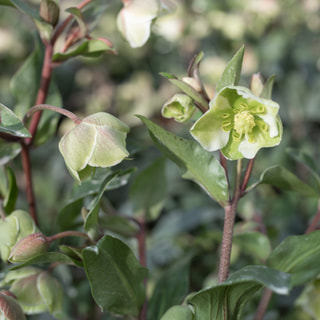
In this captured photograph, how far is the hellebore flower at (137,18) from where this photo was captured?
728mm

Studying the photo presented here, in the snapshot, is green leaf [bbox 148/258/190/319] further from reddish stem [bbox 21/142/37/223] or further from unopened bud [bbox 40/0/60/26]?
unopened bud [bbox 40/0/60/26]

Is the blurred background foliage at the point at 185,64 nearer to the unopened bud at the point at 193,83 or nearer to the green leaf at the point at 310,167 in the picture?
the green leaf at the point at 310,167

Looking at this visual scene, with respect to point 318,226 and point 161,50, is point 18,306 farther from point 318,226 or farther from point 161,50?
point 161,50

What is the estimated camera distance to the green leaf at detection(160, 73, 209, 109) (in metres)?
0.55

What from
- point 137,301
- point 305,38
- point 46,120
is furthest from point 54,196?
point 305,38

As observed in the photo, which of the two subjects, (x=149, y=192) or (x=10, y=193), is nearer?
(x=10, y=193)

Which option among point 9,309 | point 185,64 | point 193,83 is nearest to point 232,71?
point 193,83

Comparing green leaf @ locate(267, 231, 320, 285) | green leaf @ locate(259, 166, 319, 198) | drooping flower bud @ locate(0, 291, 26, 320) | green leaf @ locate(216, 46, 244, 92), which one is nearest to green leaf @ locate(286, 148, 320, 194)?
green leaf @ locate(259, 166, 319, 198)

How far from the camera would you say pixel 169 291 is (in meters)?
0.79

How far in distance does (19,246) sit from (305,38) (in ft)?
5.08

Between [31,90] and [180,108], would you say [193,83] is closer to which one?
[180,108]

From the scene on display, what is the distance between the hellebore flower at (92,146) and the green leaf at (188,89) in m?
0.09

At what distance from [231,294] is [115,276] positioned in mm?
142

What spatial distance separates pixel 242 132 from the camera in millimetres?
611
